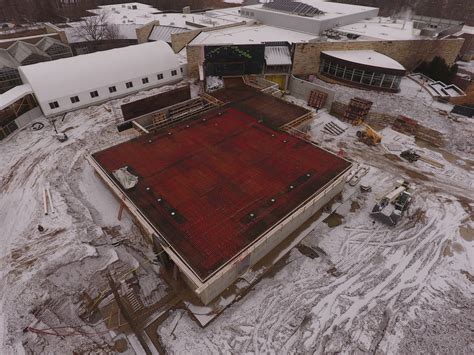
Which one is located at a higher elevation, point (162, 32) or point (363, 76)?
point (162, 32)

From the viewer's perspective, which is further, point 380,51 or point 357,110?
point 380,51

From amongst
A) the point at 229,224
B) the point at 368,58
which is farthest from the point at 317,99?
the point at 229,224

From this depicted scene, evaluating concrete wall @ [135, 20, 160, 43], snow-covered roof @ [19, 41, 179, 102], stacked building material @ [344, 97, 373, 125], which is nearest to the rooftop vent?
stacked building material @ [344, 97, 373, 125]

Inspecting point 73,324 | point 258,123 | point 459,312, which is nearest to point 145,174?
point 73,324

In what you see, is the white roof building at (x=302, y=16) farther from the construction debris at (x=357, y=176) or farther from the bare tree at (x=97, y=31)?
the construction debris at (x=357, y=176)

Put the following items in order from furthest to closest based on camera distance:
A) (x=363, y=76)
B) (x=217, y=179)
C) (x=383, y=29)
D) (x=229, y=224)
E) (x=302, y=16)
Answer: (x=383, y=29) < (x=302, y=16) < (x=363, y=76) < (x=217, y=179) < (x=229, y=224)

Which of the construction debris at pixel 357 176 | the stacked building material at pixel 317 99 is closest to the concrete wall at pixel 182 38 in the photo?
the stacked building material at pixel 317 99

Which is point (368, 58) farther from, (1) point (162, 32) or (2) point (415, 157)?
(1) point (162, 32)

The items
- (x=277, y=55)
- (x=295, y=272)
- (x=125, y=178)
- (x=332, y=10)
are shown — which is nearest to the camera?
(x=295, y=272)
